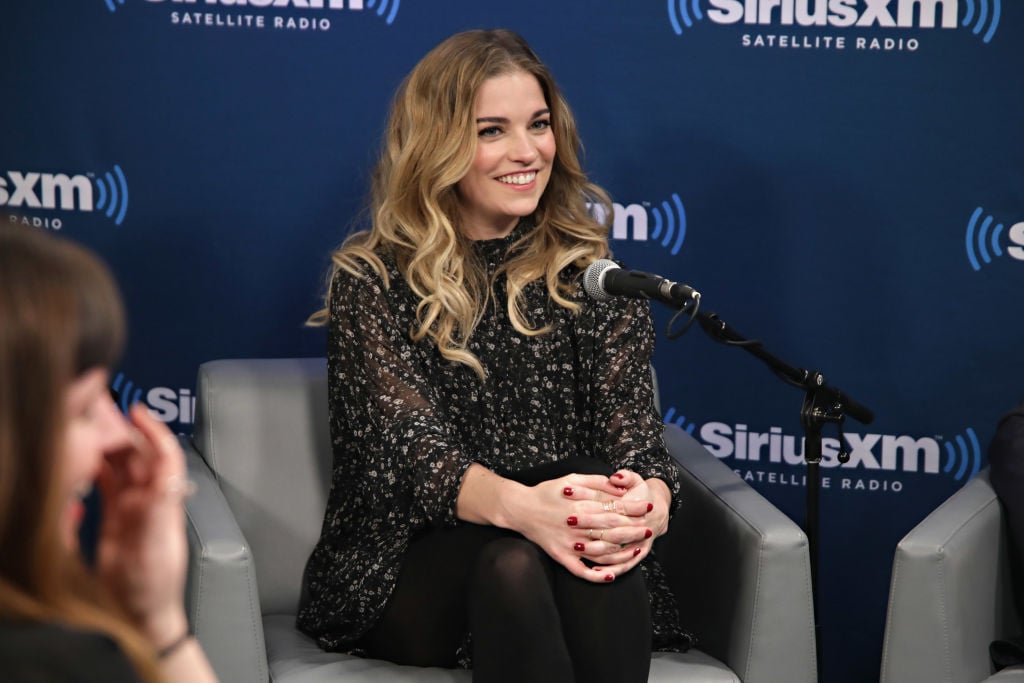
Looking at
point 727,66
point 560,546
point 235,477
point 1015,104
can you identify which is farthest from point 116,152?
point 1015,104

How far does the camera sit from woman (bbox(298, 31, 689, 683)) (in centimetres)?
Result: 229

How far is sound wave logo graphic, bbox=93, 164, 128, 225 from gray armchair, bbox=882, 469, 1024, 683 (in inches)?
78.4

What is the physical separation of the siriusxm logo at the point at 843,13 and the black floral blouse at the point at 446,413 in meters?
0.77

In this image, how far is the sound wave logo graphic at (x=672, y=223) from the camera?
317 cm

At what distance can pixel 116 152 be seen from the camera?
325 centimetres

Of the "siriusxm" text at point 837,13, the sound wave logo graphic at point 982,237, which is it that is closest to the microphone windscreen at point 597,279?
the "siriusxm" text at point 837,13

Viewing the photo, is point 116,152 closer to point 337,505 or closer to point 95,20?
point 95,20

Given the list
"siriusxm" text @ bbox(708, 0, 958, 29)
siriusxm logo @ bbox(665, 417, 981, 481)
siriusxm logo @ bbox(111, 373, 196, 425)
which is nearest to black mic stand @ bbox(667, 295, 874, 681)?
siriusxm logo @ bbox(665, 417, 981, 481)

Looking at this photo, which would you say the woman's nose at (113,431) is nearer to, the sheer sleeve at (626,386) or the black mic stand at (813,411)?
the black mic stand at (813,411)

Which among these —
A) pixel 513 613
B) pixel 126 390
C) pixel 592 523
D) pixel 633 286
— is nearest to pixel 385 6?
pixel 126 390

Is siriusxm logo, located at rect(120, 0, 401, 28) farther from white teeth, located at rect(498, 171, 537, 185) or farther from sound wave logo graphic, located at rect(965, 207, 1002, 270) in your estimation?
sound wave logo graphic, located at rect(965, 207, 1002, 270)

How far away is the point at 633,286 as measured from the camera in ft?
6.64

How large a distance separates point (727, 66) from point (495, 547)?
1437 millimetres

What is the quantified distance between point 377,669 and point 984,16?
76.5 inches
